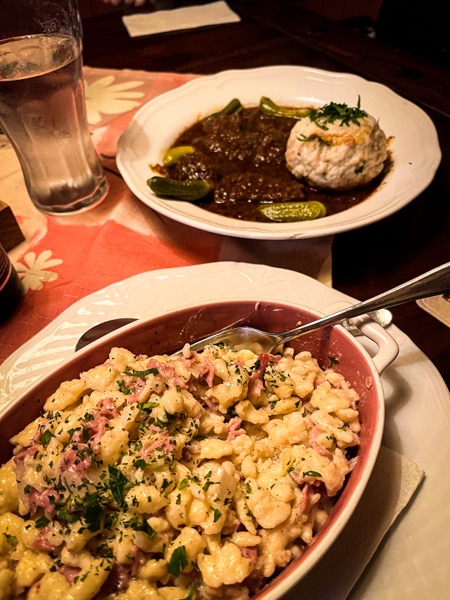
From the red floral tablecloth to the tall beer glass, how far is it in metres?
0.13

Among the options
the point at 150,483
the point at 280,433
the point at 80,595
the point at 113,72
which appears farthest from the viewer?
the point at 113,72

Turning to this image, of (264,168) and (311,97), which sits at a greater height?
(311,97)

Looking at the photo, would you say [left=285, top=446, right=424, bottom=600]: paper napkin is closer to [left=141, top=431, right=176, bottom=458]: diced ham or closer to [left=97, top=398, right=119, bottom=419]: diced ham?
[left=141, top=431, right=176, bottom=458]: diced ham

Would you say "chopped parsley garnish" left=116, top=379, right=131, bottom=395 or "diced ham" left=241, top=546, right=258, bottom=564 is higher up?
"chopped parsley garnish" left=116, top=379, right=131, bottom=395

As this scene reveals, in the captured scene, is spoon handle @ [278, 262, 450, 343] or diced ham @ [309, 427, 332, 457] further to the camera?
spoon handle @ [278, 262, 450, 343]

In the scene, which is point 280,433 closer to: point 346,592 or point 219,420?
point 219,420

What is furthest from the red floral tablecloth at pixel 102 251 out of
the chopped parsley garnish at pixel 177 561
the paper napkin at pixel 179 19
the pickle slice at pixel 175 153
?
the paper napkin at pixel 179 19

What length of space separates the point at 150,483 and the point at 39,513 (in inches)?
10.8

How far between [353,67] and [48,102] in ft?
6.62

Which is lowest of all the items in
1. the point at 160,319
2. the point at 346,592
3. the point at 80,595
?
the point at 346,592

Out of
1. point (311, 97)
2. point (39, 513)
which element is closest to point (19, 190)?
point (311, 97)

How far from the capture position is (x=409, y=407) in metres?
1.41

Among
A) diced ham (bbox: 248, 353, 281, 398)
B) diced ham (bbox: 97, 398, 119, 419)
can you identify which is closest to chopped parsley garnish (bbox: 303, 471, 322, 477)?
diced ham (bbox: 248, 353, 281, 398)

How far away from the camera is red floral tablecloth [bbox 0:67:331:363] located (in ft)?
6.61
